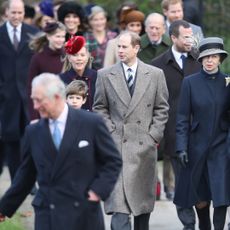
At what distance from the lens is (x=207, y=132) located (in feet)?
35.6

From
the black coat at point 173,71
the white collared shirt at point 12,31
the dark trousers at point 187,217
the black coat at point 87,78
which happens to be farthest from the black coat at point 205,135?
the white collared shirt at point 12,31

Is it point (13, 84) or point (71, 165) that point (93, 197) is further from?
point (13, 84)

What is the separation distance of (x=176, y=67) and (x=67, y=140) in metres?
4.05

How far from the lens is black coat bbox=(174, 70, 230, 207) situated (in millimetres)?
10805

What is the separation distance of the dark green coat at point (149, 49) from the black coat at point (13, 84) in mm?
1415

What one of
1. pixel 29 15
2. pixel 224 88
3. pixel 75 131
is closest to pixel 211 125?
pixel 224 88

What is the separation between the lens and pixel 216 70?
10.9 m

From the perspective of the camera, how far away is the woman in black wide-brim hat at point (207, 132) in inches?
425

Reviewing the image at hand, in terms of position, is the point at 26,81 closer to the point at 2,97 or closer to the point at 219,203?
the point at 2,97

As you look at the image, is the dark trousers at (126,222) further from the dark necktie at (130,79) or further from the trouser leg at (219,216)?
the dark necktie at (130,79)

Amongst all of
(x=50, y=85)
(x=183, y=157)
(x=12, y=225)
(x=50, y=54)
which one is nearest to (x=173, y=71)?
(x=183, y=157)

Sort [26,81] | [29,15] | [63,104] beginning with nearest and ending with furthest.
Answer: [63,104] → [26,81] → [29,15]

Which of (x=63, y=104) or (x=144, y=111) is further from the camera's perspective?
(x=144, y=111)

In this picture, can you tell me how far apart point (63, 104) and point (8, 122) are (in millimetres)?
5928
